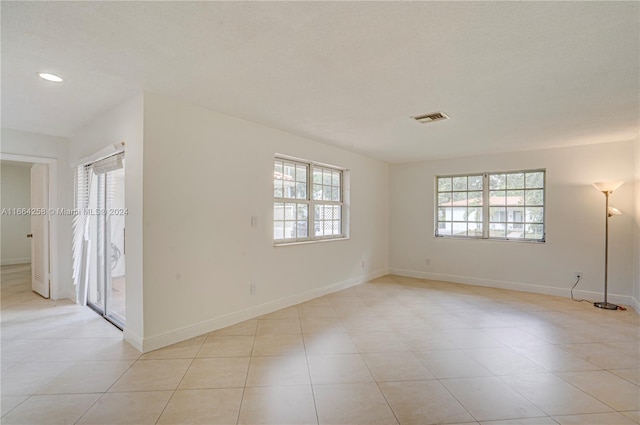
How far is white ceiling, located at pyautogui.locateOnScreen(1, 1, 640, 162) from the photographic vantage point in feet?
5.14

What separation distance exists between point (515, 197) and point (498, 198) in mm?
249

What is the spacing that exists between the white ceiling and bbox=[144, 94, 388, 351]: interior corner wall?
0.28 meters

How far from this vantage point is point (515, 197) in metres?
5.01

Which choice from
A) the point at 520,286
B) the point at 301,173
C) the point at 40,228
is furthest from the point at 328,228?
the point at 40,228

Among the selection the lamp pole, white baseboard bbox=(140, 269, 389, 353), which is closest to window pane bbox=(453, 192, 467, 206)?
the lamp pole

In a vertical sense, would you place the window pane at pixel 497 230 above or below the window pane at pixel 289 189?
below

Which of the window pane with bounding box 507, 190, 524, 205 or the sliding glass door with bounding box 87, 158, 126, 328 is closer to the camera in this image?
the sliding glass door with bounding box 87, 158, 126, 328

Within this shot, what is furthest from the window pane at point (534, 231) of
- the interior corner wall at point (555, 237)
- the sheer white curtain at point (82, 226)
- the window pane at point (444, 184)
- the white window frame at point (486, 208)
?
the sheer white curtain at point (82, 226)

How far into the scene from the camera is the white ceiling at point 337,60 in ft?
5.14

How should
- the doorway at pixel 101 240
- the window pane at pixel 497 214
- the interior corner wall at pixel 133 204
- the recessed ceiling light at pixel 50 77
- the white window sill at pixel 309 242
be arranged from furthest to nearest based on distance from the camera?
the window pane at pixel 497 214 → the white window sill at pixel 309 242 → the doorway at pixel 101 240 → the interior corner wall at pixel 133 204 → the recessed ceiling light at pixel 50 77

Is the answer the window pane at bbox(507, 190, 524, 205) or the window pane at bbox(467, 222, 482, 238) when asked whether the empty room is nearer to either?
the window pane at bbox(507, 190, 524, 205)

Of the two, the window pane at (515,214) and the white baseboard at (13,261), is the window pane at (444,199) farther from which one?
the white baseboard at (13,261)

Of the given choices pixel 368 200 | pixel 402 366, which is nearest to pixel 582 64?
pixel 402 366

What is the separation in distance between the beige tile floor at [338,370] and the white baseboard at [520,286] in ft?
1.73
